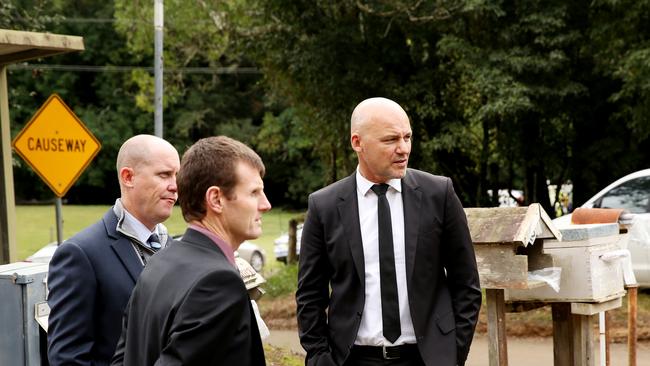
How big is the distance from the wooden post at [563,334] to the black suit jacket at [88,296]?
3342 millimetres

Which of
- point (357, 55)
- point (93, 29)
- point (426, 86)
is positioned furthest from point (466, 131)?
point (93, 29)

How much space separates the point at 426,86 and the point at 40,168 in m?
10.3

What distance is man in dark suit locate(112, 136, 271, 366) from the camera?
7.59 ft

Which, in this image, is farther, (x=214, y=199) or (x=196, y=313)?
(x=214, y=199)

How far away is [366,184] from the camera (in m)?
4.24

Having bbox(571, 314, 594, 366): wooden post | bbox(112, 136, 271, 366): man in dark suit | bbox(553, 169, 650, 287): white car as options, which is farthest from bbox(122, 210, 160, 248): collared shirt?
bbox(553, 169, 650, 287): white car

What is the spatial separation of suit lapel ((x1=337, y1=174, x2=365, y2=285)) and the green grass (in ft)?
72.6

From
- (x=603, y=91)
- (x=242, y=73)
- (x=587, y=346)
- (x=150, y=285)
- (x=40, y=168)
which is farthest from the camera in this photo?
(x=242, y=73)

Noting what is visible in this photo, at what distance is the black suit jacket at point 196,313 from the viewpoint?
2309mm

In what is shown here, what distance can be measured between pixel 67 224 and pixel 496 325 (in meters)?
41.2

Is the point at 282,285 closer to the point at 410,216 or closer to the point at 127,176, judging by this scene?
the point at 410,216

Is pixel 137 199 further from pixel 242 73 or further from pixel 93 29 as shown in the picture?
pixel 93 29

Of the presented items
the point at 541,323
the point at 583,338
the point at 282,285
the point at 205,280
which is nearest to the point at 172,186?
the point at 205,280

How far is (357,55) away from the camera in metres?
19.4
